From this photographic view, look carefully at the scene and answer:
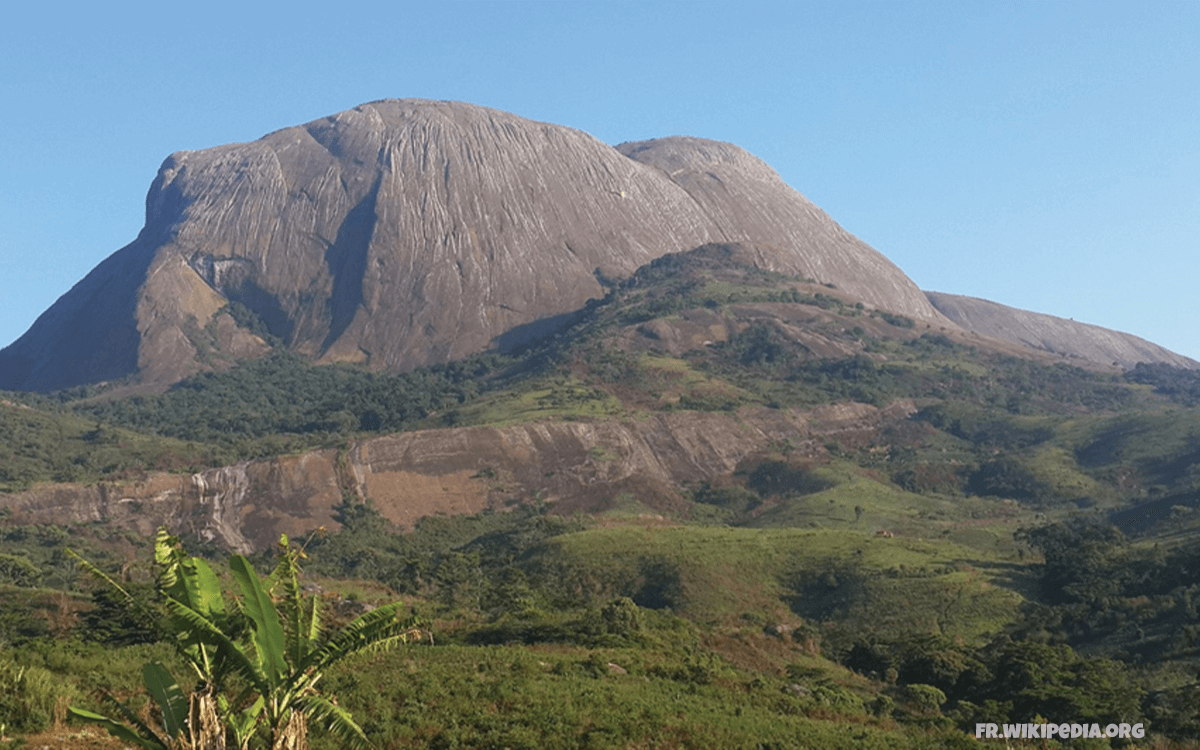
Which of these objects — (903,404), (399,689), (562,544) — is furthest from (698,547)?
(903,404)

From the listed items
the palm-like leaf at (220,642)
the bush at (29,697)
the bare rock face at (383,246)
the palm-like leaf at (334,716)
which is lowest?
the bush at (29,697)

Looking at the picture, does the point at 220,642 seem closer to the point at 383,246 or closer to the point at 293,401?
the point at 293,401

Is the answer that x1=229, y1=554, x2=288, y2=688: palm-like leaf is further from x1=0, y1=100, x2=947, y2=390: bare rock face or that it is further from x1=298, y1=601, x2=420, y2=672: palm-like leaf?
x1=0, y1=100, x2=947, y2=390: bare rock face

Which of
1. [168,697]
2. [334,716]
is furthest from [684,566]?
[168,697]

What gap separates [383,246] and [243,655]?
162 meters

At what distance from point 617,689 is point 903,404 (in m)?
106

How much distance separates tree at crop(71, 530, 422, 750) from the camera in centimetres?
1273

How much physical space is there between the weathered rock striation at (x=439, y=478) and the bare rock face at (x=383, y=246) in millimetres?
55441

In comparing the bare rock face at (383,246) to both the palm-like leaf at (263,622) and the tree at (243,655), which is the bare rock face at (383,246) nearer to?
the tree at (243,655)

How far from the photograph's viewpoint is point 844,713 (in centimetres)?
2862

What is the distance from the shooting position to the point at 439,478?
9975 cm

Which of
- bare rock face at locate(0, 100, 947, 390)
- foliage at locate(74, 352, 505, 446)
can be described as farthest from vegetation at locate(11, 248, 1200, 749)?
bare rock face at locate(0, 100, 947, 390)

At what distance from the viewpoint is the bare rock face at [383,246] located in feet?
540

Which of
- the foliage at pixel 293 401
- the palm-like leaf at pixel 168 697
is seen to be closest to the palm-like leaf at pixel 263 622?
the palm-like leaf at pixel 168 697
